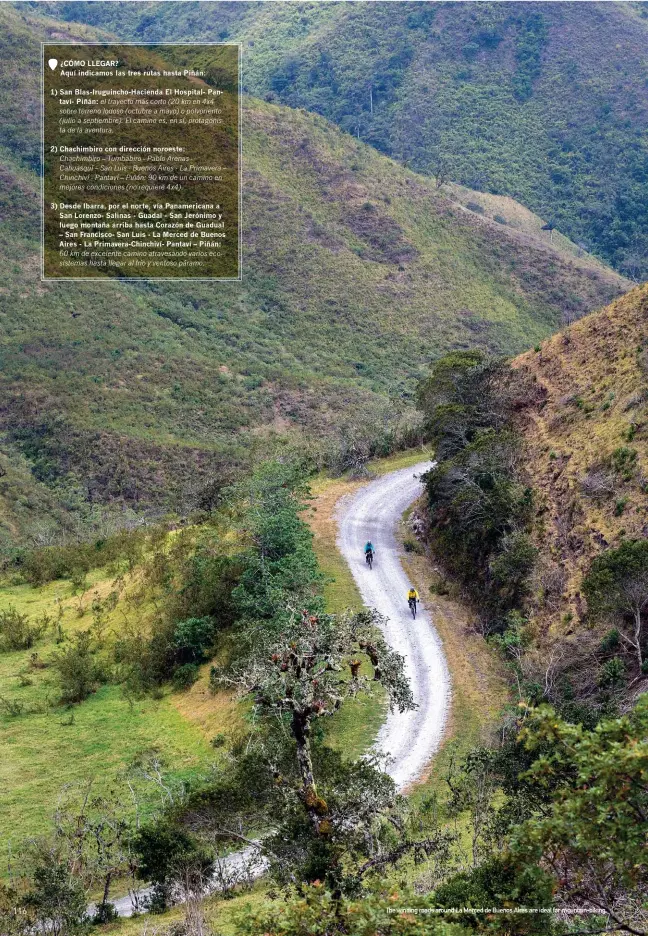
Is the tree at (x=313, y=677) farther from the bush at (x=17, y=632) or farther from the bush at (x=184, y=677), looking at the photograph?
the bush at (x=17, y=632)

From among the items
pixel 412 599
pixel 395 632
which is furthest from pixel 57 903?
pixel 412 599

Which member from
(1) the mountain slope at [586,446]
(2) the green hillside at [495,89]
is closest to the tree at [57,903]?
(1) the mountain slope at [586,446]

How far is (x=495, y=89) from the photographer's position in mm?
138375

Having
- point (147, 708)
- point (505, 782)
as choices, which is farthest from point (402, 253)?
point (505, 782)

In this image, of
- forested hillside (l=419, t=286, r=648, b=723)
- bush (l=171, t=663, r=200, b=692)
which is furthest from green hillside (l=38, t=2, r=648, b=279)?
bush (l=171, t=663, r=200, b=692)

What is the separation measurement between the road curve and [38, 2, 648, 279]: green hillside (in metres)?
87.5

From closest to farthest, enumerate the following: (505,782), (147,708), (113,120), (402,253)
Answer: (505,782) < (147,708) < (113,120) < (402,253)

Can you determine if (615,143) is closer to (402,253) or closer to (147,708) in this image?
Answer: (402,253)

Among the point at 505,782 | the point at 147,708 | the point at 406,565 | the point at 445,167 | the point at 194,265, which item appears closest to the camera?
the point at 505,782

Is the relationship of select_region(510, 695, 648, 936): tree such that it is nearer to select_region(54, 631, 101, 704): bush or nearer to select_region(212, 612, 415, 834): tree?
select_region(212, 612, 415, 834): tree

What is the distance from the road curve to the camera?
15.7 meters

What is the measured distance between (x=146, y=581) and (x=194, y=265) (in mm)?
55916

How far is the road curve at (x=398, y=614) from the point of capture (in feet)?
51.4

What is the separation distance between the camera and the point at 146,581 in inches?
957
